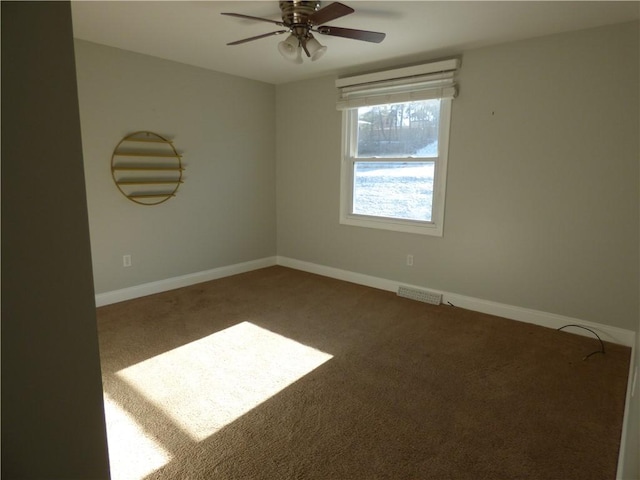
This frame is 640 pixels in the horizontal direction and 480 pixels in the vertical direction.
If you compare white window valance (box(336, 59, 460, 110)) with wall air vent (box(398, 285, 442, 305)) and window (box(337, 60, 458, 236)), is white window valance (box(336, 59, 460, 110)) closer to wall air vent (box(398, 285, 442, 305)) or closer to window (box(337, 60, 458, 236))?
window (box(337, 60, 458, 236))

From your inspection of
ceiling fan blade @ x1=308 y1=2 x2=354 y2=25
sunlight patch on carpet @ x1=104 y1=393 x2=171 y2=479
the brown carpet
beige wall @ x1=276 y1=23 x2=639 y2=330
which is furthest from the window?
sunlight patch on carpet @ x1=104 y1=393 x2=171 y2=479

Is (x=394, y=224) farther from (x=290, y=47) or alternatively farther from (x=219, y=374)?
(x=219, y=374)

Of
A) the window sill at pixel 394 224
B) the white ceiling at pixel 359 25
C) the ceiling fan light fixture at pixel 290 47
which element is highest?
the white ceiling at pixel 359 25

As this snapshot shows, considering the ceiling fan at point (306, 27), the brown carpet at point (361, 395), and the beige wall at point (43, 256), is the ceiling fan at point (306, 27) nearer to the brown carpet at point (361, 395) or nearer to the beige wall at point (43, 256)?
the beige wall at point (43, 256)

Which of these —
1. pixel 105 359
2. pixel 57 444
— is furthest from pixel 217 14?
pixel 57 444

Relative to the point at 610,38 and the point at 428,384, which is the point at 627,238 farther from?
the point at 428,384

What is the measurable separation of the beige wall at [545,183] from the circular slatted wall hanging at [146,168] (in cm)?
249

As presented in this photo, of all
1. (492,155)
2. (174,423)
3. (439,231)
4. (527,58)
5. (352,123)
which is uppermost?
(527,58)

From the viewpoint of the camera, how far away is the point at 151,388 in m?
2.22

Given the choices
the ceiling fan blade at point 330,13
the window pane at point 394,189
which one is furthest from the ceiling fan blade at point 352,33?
the window pane at point 394,189

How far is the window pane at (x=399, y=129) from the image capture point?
363 cm

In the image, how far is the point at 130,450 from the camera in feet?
5.67

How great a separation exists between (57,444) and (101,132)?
3.31 metres

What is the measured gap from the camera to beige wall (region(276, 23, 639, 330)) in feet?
8.98
